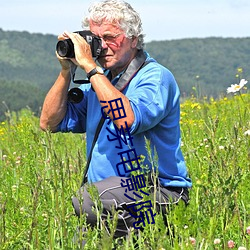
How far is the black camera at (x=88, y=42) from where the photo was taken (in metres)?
3.34

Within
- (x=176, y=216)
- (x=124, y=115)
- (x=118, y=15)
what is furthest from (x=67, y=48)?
(x=176, y=216)

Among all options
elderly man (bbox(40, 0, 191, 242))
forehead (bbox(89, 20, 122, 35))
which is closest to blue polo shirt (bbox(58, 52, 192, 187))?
elderly man (bbox(40, 0, 191, 242))

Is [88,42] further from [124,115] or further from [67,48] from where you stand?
[124,115]

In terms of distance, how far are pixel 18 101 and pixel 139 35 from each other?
130 meters

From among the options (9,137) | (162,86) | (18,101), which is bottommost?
(18,101)

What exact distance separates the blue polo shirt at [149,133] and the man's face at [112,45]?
0.37ft

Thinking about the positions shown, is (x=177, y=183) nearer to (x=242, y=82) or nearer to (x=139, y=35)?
(x=139, y=35)

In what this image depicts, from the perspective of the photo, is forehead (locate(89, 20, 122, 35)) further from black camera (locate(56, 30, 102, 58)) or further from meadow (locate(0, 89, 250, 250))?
meadow (locate(0, 89, 250, 250))

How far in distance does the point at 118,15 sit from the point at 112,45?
16 cm

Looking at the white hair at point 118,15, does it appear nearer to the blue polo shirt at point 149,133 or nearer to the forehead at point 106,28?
the forehead at point 106,28

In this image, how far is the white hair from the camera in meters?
3.44

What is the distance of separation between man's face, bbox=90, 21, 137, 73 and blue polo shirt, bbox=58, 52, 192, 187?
4.4 inches

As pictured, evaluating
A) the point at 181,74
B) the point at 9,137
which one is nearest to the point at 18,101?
the point at 181,74

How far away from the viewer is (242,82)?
534 cm
